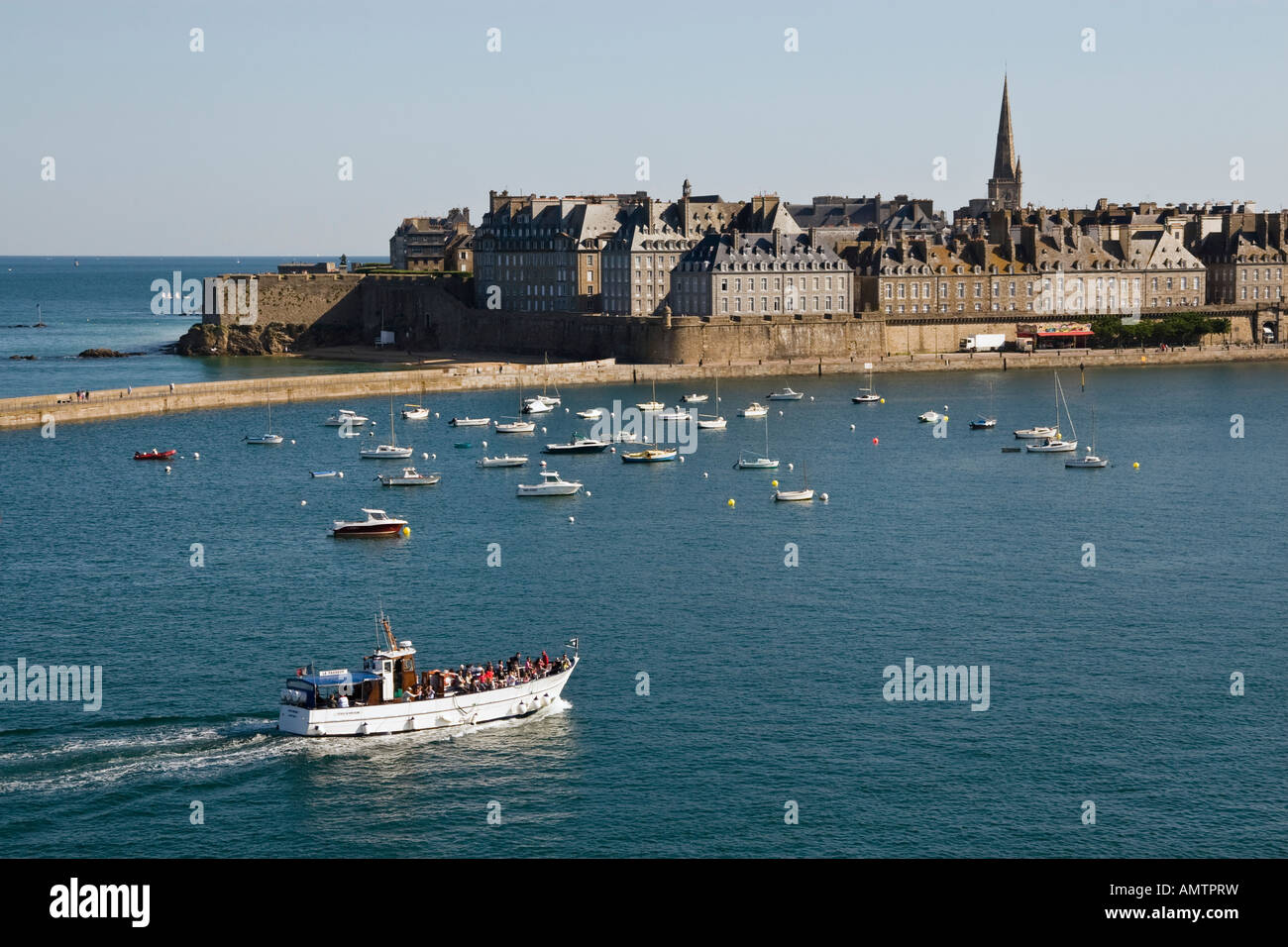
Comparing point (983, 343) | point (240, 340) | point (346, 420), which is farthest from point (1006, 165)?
point (346, 420)

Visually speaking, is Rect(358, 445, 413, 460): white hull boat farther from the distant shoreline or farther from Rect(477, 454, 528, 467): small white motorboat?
the distant shoreline

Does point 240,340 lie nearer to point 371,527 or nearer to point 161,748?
point 371,527

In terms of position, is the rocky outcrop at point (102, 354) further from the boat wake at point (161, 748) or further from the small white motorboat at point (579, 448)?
the boat wake at point (161, 748)

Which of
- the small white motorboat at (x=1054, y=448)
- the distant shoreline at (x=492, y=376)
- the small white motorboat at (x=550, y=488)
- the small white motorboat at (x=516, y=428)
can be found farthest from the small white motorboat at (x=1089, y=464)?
→ the distant shoreline at (x=492, y=376)

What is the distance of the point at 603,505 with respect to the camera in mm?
60156

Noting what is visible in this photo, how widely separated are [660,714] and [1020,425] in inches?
2091

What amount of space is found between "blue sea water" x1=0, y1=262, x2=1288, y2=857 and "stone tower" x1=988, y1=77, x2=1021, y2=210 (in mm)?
96667

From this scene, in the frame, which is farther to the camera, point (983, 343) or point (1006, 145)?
point (1006, 145)

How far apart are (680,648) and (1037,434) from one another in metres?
42.9

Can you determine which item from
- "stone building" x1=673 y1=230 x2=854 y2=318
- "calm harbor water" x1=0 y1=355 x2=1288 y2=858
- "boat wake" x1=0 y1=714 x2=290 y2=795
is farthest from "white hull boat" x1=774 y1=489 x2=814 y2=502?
"stone building" x1=673 y1=230 x2=854 y2=318

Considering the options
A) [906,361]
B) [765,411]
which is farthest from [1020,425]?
[906,361]

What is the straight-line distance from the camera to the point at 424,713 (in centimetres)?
3262

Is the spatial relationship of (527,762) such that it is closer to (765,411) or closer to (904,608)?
(904,608)
